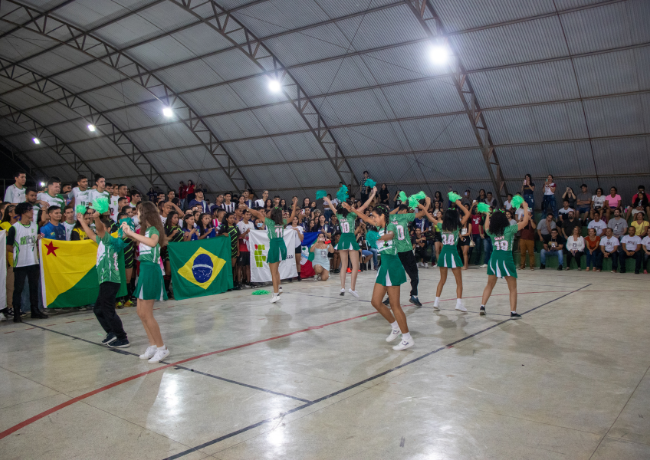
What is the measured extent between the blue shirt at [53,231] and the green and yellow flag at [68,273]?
32 cm

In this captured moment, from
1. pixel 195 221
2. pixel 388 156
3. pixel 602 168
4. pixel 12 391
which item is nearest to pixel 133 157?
pixel 388 156

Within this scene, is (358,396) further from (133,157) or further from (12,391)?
(133,157)

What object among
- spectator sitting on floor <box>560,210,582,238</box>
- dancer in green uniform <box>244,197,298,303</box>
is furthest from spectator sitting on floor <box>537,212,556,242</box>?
dancer in green uniform <box>244,197,298,303</box>

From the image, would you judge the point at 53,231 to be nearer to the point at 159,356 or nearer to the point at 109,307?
the point at 109,307

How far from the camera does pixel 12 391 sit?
485 cm

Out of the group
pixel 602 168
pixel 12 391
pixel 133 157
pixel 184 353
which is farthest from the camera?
pixel 133 157

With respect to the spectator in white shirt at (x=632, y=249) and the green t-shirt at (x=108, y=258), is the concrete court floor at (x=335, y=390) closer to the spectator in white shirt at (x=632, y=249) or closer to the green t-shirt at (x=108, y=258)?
the green t-shirt at (x=108, y=258)

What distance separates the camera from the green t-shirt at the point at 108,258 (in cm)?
644

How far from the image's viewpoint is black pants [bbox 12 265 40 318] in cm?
835

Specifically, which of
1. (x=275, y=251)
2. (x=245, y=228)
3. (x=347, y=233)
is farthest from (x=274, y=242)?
(x=245, y=228)

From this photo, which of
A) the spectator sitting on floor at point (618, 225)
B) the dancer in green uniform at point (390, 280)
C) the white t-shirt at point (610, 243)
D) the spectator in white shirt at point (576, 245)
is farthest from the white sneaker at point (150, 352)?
the spectator sitting on floor at point (618, 225)

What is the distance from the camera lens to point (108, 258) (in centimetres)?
646

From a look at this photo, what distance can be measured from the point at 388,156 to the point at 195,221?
13070 millimetres

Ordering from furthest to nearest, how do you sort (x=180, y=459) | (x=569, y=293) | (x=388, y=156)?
(x=388, y=156), (x=569, y=293), (x=180, y=459)
